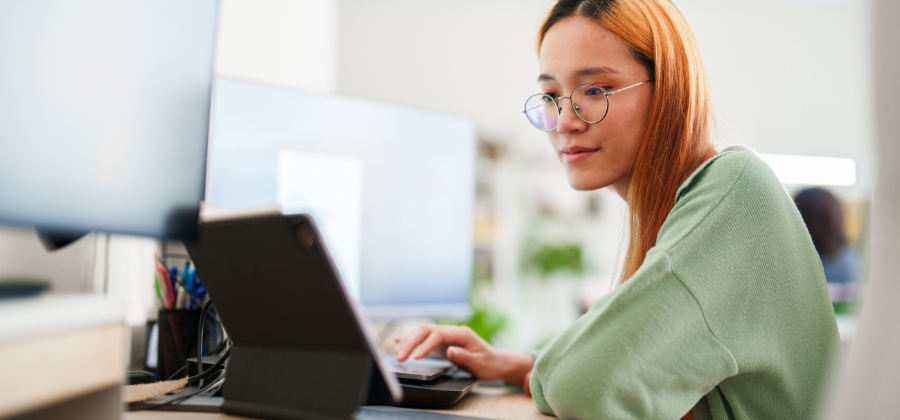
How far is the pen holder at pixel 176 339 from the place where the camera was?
736 millimetres

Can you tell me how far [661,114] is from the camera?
780 millimetres

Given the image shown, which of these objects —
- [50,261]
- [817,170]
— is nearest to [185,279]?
[50,261]

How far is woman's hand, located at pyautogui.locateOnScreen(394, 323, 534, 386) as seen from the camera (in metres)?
0.84

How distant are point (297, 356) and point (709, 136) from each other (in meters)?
0.66

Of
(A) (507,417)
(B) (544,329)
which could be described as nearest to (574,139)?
(A) (507,417)

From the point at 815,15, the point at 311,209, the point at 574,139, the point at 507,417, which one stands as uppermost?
the point at 815,15

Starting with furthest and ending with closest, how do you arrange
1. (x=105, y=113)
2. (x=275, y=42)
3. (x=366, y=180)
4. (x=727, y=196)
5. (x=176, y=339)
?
(x=275, y=42), (x=366, y=180), (x=176, y=339), (x=727, y=196), (x=105, y=113)

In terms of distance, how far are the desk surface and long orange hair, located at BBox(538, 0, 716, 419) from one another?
249mm

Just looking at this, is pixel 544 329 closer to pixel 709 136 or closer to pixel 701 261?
pixel 709 136

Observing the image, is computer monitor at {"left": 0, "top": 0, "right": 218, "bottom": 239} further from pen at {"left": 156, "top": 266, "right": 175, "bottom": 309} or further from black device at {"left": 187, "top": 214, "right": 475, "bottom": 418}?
pen at {"left": 156, "top": 266, "right": 175, "bottom": 309}

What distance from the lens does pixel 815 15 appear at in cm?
364

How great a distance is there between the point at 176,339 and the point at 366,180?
0.44 metres

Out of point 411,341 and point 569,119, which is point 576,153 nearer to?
point 569,119

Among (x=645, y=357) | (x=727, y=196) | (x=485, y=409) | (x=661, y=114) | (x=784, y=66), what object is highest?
(x=784, y=66)
